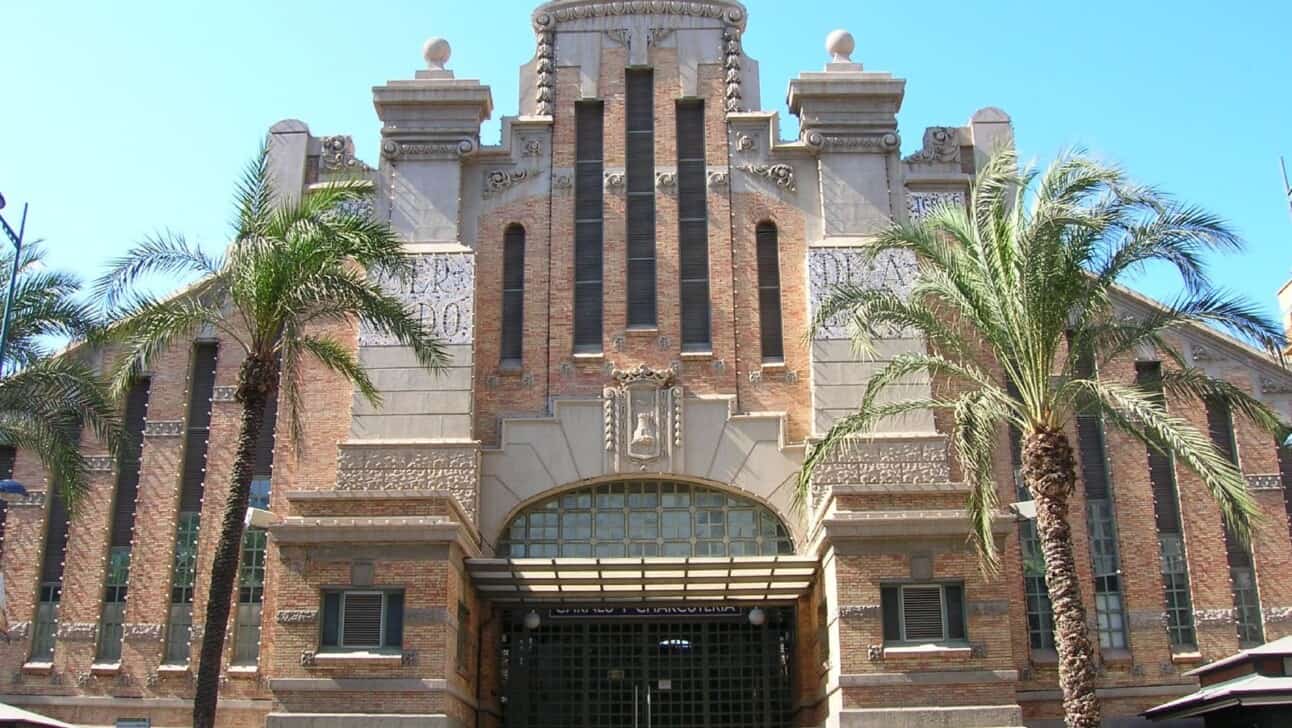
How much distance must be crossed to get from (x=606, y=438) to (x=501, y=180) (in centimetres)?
541

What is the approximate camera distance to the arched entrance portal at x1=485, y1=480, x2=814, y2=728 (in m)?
23.0

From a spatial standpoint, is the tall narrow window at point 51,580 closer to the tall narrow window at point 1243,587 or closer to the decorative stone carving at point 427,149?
the decorative stone carving at point 427,149

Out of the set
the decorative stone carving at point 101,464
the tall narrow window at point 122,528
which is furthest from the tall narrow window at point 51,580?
the tall narrow window at point 122,528

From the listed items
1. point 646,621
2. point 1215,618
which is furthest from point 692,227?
point 1215,618

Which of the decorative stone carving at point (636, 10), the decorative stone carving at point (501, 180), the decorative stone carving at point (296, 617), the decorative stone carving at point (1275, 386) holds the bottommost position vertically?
the decorative stone carving at point (296, 617)

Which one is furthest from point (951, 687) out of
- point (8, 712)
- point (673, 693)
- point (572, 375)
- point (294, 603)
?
point (8, 712)

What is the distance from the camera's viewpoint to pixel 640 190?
25375 mm

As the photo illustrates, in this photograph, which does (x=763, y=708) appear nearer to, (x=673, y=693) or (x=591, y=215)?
(x=673, y=693)

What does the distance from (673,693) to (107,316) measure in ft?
37.0

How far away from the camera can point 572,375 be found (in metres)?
24.0

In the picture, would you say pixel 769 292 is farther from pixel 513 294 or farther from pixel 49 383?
pixel 49 383

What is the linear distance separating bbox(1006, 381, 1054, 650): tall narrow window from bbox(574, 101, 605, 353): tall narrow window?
7.56 meters

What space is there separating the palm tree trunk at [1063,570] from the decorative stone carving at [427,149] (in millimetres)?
11945

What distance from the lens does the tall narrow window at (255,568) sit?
23.4 meters
